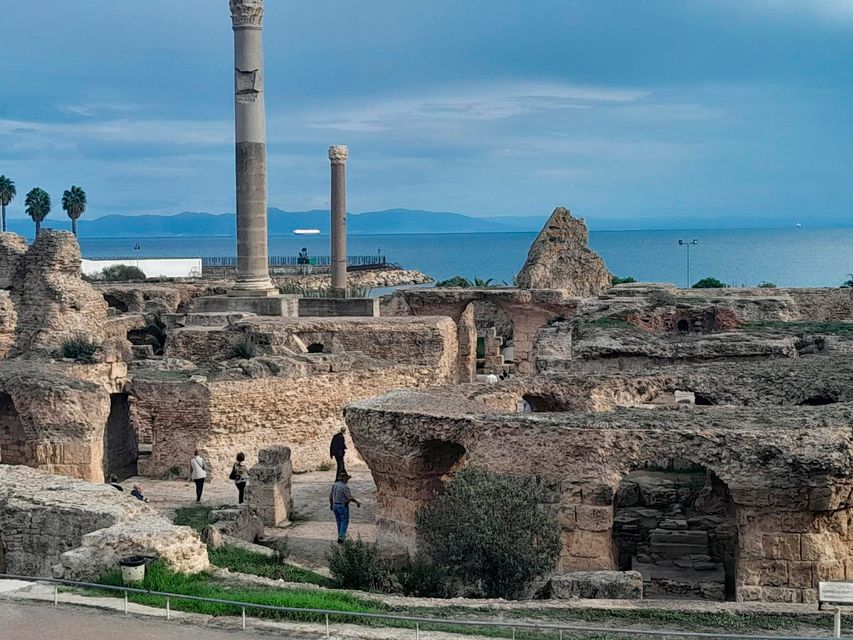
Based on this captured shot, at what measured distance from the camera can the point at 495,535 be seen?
1192 centimetres

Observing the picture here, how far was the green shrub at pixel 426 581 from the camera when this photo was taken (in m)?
11.8

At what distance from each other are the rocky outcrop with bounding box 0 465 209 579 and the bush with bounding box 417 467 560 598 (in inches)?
108

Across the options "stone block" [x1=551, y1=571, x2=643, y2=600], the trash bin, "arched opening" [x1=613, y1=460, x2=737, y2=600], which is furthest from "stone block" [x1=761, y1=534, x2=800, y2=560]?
the trash bin

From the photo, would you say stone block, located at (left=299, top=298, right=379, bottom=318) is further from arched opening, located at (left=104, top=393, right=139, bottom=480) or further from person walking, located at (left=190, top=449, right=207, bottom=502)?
person walking, located at (left=190, top=449, right=207, bottom=502)

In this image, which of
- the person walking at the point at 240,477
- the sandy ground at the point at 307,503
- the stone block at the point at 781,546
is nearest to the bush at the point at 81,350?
the sandy ground at the point at 307,503

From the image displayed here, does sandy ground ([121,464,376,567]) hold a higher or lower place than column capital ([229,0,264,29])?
lower

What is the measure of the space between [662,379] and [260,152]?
16091mm

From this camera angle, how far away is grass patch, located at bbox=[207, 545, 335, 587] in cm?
1241

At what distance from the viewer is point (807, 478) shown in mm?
11703

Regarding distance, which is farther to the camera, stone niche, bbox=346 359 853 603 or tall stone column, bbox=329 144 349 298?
tall stone column, bbox=329 144 349 298

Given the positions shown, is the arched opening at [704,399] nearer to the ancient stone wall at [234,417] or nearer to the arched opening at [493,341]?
the ancient stone wall at [234,417]

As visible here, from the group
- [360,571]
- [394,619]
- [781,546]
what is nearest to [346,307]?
[360,571]

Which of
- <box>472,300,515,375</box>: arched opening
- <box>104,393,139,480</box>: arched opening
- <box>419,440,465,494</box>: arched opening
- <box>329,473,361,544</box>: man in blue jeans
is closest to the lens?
<box>419,440,465,494</box>: arched opening

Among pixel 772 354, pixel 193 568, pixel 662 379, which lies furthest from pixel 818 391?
pixel 193 568
